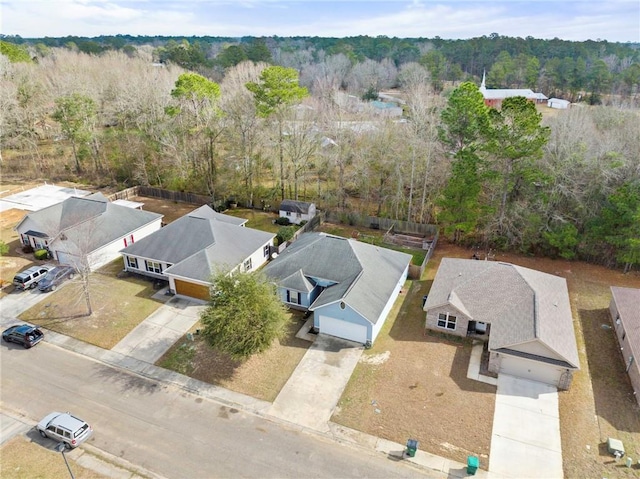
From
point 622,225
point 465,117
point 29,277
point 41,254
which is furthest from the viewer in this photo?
point 41,254

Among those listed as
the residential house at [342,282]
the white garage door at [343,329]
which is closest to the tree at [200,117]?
the residential house at [342,282]

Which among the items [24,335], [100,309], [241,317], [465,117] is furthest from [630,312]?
[24,335]

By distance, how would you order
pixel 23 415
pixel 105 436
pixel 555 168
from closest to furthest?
pixel 105 436 → pixel 23 415 → pixel 555 168

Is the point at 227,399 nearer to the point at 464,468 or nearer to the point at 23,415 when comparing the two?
the point at 23,415

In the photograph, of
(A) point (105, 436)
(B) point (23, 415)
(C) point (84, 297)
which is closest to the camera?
(A) point (105, 436)

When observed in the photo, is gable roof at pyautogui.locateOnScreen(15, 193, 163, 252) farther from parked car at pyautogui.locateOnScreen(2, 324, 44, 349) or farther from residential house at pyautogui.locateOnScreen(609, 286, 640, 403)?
residential house at pyautogui.locateOnScreen(609, 286, 640, 403)

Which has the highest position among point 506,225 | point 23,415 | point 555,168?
point 555,168

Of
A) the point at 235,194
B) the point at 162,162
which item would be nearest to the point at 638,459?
the point at 235,194

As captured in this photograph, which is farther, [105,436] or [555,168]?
[555,168]

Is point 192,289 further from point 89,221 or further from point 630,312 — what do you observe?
point 630,312
